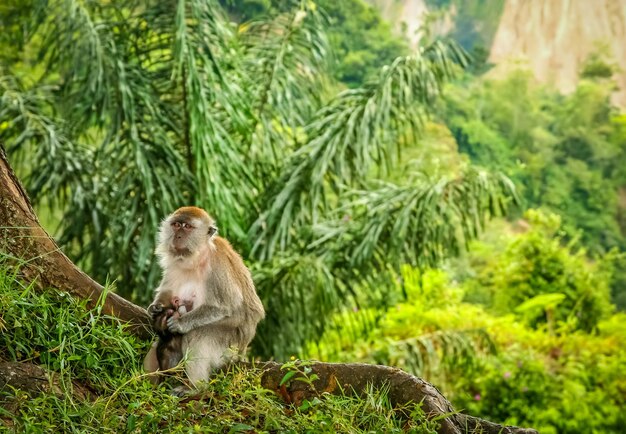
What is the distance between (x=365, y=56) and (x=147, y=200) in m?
9.97

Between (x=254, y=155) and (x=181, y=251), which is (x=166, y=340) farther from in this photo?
(x=254, y=155)

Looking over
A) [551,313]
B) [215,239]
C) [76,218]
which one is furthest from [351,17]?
[215,239]

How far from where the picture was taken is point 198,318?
340 cm

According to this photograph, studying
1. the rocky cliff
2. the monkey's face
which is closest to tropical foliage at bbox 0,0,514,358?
the monkey's face

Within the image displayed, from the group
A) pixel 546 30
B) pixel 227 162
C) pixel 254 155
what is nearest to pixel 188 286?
pixel 227 162

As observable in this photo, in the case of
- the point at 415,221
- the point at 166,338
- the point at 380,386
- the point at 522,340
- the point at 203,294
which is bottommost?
the point at 522,340

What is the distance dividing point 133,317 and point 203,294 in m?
0.28

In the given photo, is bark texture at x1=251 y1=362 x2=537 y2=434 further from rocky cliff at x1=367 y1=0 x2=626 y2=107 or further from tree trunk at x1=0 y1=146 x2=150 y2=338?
rocky cliff at x1=367 y1=0 x2=626 y2=107

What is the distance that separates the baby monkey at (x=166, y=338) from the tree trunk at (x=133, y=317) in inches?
4.3

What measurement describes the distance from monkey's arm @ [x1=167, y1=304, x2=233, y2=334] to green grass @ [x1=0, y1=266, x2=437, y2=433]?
6.0 inches

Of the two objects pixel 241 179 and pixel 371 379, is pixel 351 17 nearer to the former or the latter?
pixel 241 179

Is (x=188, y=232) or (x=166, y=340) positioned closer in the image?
(x=166, y=340)

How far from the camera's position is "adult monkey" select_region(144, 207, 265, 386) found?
3393mm

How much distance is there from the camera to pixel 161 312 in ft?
11.3
